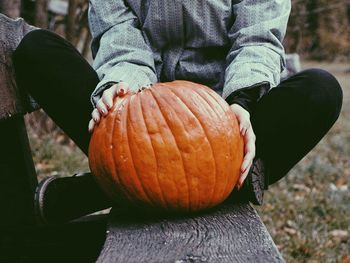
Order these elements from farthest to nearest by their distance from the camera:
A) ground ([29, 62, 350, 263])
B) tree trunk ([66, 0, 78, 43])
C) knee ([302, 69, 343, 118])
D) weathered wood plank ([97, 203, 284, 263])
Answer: tree trunk ([66, 0, 78, 43]), ground ([29, 62, 350, 263]), knee ([302, 69, 343, 118]), weathered wood plank ([97, 203, 284, 263])

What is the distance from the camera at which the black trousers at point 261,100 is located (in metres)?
1.85

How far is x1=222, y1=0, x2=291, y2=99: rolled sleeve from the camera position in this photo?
1899 millimetres

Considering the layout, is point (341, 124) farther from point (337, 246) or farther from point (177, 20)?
point (177, 20)

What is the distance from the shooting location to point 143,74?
6.62 ft

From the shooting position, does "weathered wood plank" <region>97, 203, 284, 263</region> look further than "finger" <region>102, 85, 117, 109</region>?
No

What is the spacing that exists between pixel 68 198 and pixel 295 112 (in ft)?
2.46

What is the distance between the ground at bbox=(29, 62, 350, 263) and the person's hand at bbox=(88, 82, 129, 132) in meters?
1.39

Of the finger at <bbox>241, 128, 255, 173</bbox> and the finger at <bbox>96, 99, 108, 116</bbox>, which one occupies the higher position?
the finger at <bbox>96, 99, 108, 116</bbox>

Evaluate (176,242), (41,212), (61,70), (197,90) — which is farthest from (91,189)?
(176,242)

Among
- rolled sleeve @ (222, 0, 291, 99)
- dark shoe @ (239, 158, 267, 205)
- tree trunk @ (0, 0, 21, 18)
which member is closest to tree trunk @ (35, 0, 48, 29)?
tree trunk @ (0, 0, 21, 18)

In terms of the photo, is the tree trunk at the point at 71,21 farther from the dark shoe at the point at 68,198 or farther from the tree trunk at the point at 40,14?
the dark shoe at the point at 68,198

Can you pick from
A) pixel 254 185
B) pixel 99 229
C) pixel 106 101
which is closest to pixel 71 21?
pixel 99 229

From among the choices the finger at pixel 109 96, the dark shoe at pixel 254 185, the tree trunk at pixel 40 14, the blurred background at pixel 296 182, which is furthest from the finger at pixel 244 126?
the tree trunk at pixel 40 14

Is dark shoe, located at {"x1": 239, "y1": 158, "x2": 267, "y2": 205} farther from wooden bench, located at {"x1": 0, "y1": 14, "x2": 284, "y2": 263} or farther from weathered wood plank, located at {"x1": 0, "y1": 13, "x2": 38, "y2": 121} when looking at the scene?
weathered wood plank, located at {"x1": 0, "y1": 13, "x2": 38, "y2": 121}
